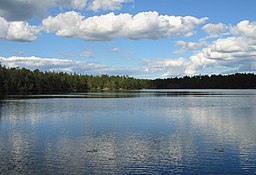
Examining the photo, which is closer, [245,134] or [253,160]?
[253,160]

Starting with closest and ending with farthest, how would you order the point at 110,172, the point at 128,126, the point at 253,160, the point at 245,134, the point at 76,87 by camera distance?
the point at 110,172, the point at 253,160, the point at 245,134, the point at 128,126, the point at 76,87

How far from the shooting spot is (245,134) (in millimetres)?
26625

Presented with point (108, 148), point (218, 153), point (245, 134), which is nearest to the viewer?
point (218, 153)

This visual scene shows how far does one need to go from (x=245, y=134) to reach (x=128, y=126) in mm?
10450

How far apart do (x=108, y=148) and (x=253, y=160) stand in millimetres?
8501

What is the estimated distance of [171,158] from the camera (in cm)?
1894

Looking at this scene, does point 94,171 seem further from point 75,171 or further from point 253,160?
point 253,160

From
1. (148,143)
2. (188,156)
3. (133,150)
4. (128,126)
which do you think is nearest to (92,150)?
(133,150)

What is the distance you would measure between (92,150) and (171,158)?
16.1 ft

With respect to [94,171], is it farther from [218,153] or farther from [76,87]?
[76,87]

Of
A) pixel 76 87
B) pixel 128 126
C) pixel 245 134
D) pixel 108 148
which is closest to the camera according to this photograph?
pixel 108 148

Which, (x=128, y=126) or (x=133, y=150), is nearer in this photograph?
(x=133, y=150)

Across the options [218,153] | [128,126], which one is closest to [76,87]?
[128,126]

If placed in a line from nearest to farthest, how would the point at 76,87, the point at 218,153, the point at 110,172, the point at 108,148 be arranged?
the point at 110,172
the point at 218,153
the point at 108,148
the point at 76,87
